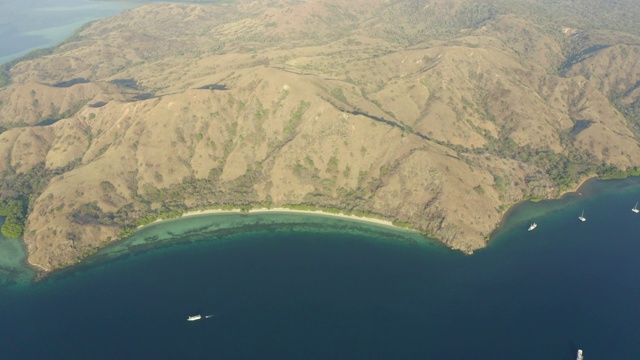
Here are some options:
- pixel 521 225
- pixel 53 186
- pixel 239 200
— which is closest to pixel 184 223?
pixel 239 200

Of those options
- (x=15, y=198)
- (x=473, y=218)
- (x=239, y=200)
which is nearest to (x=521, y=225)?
(x=473, y=218)

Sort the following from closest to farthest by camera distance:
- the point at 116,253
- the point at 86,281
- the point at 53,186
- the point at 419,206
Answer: the point at 86,281
the point at 116,253
the point at 419,206
the point at 53,186

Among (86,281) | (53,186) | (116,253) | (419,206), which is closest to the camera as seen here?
(86,281)

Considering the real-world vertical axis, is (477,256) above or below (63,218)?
below

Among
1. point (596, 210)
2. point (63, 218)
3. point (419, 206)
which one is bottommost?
point (596, 210)

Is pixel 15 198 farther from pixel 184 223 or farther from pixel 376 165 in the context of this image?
pixel 376 165

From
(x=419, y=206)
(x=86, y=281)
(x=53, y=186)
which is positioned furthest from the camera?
(x=53, y=186)

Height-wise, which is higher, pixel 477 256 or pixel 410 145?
pixel 410 145

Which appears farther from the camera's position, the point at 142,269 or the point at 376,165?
the point at 376,165

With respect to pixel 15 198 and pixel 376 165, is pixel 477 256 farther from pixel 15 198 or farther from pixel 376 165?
pixel 15 198
